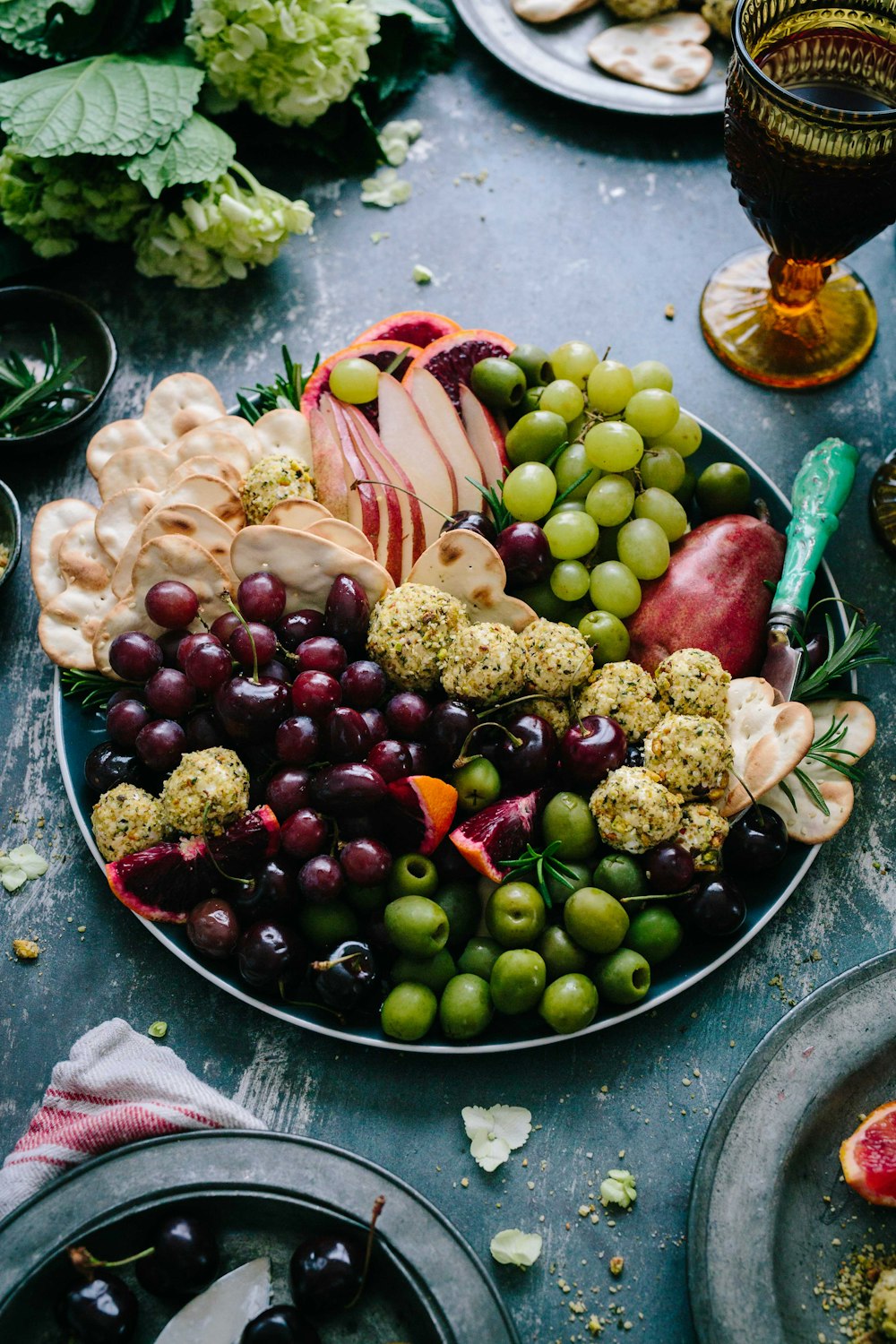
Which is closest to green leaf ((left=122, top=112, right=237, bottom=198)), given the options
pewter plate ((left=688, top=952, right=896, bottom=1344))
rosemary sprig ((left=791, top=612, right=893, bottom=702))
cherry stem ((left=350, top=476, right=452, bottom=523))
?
cherry stem ((left=350, top=476, right=452, bottom=523))

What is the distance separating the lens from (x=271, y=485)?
62.4 inches

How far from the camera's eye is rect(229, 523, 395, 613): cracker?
58.4 inches

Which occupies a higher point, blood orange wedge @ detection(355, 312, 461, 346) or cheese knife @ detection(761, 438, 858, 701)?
blood orange wedge @ detection(355, 312, 461, 346)

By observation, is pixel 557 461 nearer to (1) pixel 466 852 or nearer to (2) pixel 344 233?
(1) pixel 466 852

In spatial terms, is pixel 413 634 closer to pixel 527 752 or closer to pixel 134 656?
pixel 527 752

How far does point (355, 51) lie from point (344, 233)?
1.09 ft

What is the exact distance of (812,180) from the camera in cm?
155

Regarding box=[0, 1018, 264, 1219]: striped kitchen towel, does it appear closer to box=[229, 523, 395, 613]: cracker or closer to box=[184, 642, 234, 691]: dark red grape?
box=[184, 642, 234, 691]: dark red grape

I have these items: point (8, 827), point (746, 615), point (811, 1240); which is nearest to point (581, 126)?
point (746, 615)

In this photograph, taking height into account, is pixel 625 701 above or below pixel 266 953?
above

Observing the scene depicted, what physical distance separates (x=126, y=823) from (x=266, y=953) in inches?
10.5

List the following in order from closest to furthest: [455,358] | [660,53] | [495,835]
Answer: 1. [495,835]
2. [455,358]
3. [660,53]

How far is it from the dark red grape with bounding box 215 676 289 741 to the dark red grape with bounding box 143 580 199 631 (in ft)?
0.46

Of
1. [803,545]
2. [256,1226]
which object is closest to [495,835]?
[256,1226]
